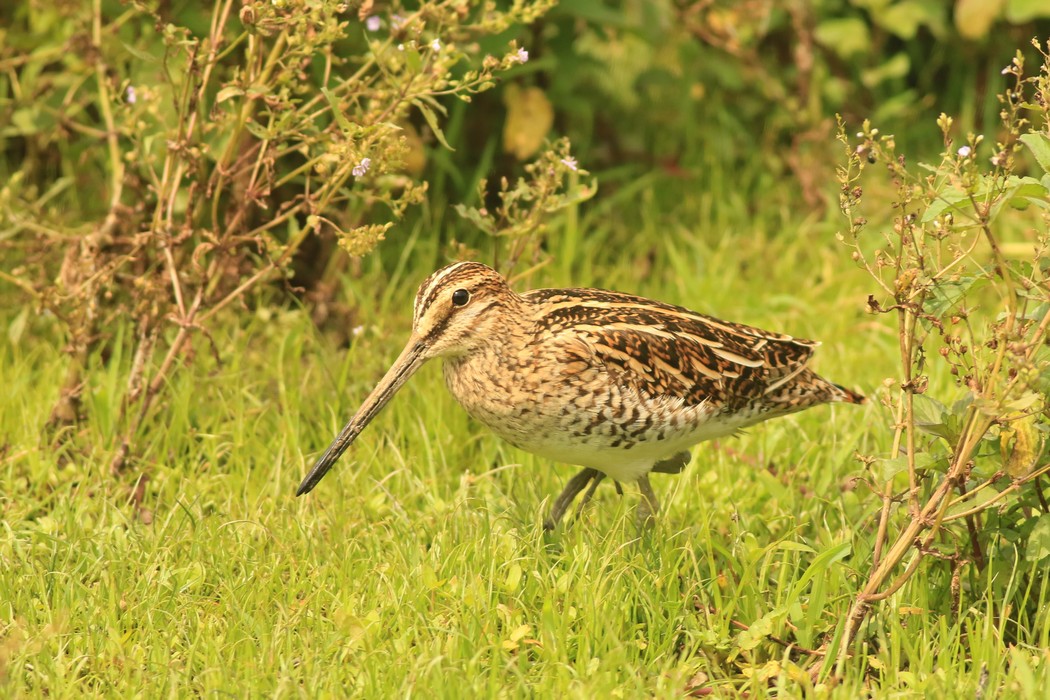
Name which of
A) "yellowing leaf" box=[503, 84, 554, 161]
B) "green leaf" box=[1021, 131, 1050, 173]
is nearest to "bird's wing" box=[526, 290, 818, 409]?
"green leaf" box=[1021, 131, 1050, 173]

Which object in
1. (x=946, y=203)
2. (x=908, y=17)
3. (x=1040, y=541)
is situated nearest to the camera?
(x=946, y=203)

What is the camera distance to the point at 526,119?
711 centimetres

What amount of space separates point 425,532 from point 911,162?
Result: 14.6 feet

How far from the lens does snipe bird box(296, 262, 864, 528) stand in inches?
180

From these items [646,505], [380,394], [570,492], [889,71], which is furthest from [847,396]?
[889,71]

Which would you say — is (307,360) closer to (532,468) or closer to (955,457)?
(532,468)

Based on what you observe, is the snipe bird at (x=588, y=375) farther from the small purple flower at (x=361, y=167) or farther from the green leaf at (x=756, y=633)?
the green leaf at (x=756, y=633)

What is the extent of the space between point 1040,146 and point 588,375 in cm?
156

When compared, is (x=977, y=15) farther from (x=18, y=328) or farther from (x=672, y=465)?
(x=18, y=328)

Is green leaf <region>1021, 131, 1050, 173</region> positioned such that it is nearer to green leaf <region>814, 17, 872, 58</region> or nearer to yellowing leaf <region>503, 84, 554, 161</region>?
yellowing leaf <region>503, 84, 554, 161</region>

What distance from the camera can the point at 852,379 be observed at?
20.2 ft

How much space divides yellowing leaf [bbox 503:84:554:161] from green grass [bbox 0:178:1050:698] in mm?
1333

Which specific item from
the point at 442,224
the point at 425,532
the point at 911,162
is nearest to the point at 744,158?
the point at 911,162

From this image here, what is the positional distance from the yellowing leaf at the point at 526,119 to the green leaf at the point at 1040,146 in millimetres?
3444
